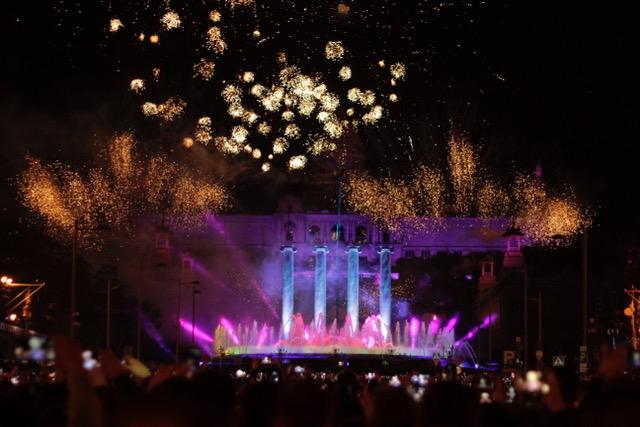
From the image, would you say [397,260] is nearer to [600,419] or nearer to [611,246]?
[611,246]

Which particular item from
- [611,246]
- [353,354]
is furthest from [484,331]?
[611,246]

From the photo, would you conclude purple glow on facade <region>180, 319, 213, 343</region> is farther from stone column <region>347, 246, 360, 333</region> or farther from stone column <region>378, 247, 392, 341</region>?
stone column <region>378, 247, 392, 341</region>

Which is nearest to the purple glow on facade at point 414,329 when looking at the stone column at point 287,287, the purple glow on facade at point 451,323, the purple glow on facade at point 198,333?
the purple glow on facade at point 451,323

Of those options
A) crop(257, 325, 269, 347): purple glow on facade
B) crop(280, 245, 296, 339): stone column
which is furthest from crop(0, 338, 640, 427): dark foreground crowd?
crop(280, 245, 296, 339): stone column

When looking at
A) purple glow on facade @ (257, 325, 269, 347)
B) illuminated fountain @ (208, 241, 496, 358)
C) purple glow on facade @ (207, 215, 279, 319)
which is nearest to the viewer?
illuminated fountain @ (208, 241, 496, 358)

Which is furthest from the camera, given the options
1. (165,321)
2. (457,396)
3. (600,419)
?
(165,321)

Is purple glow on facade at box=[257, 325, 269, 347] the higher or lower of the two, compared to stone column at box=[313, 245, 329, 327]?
lower

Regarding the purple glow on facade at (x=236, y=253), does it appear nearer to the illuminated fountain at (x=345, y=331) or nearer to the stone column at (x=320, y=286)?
the illuminated fountain at (x=345, y=331)

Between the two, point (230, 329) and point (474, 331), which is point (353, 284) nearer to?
point (230, 329)

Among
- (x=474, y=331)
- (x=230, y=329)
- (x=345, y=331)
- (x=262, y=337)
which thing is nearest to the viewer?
(x=345, y=331)

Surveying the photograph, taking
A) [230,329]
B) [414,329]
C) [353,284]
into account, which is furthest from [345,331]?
[353,284]

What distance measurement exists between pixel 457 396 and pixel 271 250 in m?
137

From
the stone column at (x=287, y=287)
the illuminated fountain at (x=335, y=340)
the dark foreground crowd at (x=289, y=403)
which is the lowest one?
the illuminated fountain at (x=335, y=340)

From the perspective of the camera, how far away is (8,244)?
7369 centimetres
